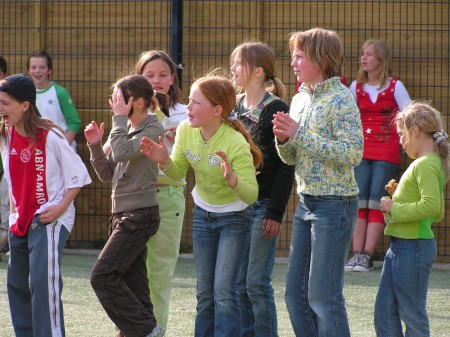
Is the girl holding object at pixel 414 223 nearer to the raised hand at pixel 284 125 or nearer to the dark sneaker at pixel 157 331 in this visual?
the raised hand at pixel 284 125

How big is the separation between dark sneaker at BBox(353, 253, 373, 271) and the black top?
3563 millimetres

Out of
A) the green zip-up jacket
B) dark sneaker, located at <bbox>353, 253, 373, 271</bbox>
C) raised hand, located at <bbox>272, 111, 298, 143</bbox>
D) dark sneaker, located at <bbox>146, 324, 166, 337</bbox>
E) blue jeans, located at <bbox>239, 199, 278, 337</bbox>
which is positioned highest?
raised hand, located at <bbox>272, 111, 298, 143</bbox>

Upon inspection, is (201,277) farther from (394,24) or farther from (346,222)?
(394,24)

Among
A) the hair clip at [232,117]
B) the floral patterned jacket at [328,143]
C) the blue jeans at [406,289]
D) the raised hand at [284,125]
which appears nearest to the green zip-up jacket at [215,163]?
the hair clip at [232,117]

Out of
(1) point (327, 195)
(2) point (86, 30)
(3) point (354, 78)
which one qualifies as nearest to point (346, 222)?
(1) point (327, 195)

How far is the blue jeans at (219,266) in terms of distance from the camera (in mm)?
4359

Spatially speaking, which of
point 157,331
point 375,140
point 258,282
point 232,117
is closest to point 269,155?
point 232,117

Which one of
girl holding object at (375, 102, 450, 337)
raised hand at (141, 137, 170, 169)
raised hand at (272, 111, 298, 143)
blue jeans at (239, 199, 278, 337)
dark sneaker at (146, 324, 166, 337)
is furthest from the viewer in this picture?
dark sneaker at (146, 324, 166, 337)

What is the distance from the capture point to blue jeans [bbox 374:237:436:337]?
14.8 feet

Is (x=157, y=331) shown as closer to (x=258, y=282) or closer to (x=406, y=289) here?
(x=258, y=282)

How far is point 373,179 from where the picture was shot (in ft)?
26.6

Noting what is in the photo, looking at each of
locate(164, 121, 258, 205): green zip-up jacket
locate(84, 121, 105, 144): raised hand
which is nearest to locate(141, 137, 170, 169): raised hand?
locate(164, 121, 258, 205): green zip-up jacket

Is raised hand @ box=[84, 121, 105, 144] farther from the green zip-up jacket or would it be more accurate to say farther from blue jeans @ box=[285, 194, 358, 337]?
blue jeans @ box=[285, 194, 358, 337]

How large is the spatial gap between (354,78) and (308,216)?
15.0ft
